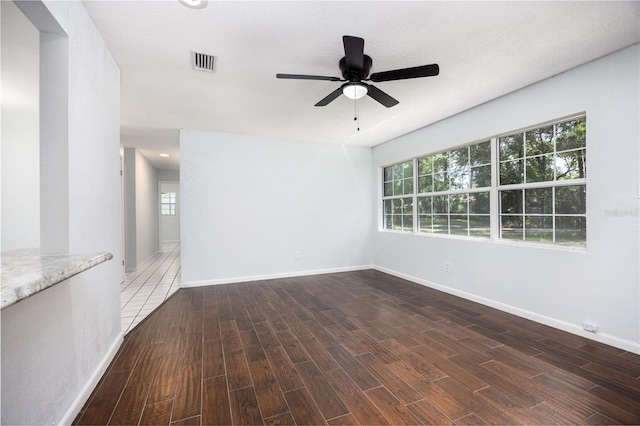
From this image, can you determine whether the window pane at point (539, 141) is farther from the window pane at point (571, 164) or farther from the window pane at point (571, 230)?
the window pane at point (571, 230)

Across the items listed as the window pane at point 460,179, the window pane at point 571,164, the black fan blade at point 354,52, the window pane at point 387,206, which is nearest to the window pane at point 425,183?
the window pane at point 460,179

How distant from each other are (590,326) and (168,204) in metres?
11.4

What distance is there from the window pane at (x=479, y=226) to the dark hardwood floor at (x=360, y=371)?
0.94 m

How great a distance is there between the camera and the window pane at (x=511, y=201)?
10.6ft

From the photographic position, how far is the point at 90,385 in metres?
1.83

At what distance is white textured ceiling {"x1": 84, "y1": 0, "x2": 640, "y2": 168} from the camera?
1.89 m

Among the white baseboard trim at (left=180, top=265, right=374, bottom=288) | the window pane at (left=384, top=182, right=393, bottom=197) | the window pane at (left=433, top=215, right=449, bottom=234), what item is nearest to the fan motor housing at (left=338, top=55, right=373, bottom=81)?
the window pane at (left=433, top=215, right=449, bottom=234)

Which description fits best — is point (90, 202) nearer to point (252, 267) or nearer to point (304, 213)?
point (252, 267)

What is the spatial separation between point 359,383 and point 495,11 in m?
2.75

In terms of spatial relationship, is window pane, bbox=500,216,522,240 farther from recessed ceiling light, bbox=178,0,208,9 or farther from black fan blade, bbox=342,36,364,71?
recessed ceiling light, bbox=178,0,208,9

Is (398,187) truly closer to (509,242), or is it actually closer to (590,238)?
(509,242)

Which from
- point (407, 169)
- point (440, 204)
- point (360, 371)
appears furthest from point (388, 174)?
point (360, 371)

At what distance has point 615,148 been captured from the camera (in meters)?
2.40

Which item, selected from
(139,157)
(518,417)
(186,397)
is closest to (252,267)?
(186,397)
